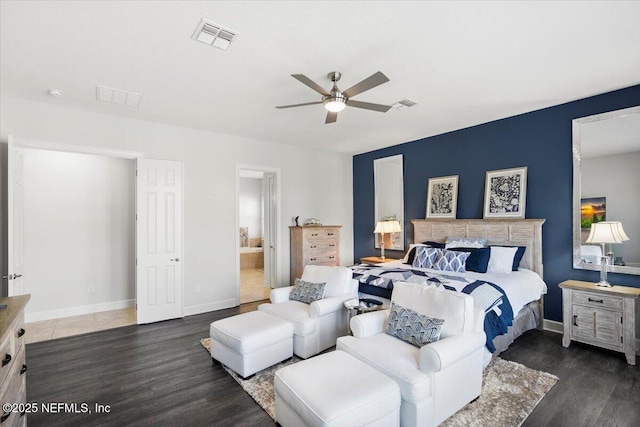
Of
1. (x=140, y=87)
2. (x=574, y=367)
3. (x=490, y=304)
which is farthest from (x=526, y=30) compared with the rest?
(x=140, y=87)

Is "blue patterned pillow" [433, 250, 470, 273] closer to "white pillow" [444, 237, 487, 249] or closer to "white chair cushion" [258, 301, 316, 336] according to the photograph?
"white pillow" [444, 237, 487, 249]

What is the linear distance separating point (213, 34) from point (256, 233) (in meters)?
7.86

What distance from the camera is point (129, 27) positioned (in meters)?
2.41

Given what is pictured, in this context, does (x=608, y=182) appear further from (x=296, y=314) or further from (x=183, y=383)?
(x=183, y=383)

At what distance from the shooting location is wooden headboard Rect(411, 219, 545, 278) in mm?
4254

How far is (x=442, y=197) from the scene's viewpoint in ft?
17.8

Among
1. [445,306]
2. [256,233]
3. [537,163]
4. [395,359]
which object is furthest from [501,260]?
[256,233]

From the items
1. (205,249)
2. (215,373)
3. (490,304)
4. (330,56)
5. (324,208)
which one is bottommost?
(215,373)

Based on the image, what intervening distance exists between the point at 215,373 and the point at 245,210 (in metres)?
7.10

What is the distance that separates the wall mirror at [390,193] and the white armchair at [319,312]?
268 centimetres

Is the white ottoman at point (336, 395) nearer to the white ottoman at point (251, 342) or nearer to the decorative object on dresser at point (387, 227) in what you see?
the white ottoman at point (251, 342)

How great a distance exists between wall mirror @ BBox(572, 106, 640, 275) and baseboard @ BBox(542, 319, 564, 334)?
2.60ft

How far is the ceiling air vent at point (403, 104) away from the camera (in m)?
3.97

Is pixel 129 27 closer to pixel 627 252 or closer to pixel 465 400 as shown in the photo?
pixel 465 400
